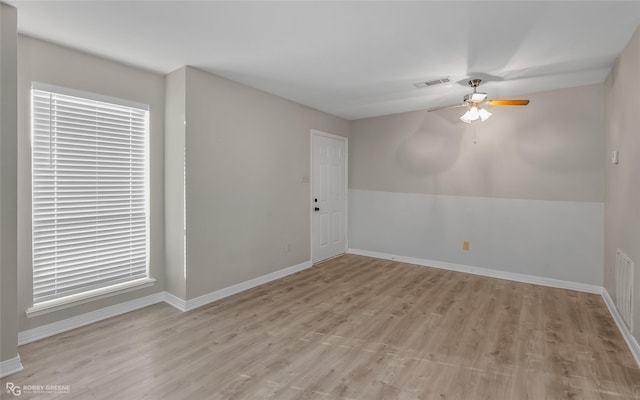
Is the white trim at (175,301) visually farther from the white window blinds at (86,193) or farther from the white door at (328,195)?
the white door at (328,195)

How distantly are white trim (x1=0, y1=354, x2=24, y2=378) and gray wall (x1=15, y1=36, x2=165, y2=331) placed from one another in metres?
0.50

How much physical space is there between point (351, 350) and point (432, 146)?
3.61 metres

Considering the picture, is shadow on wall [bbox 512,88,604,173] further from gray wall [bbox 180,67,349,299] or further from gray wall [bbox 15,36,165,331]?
gray wall [bbox 15,36,165,331]

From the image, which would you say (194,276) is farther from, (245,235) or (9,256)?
(9,256)

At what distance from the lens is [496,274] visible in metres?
4.46

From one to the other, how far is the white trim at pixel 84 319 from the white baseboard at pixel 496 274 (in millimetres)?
3678

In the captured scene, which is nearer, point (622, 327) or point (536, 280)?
point (622, 327)

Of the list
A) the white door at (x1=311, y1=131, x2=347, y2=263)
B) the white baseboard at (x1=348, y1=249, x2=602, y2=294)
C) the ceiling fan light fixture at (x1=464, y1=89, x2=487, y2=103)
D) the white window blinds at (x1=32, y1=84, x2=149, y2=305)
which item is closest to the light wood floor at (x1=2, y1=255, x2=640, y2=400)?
the white baseboard at (x1=348, y1=249, x2=602, y2=294)

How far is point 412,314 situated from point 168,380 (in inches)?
91.0

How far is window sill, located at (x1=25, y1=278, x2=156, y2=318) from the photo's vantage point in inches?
104

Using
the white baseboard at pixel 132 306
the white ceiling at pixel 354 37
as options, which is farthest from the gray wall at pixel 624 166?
the white baseboard at pixel 132 306

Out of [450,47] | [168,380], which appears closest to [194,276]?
[168,380]

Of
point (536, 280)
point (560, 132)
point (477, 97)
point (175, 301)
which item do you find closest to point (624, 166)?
point (560, 132)

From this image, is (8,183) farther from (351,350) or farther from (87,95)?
(351,350)
